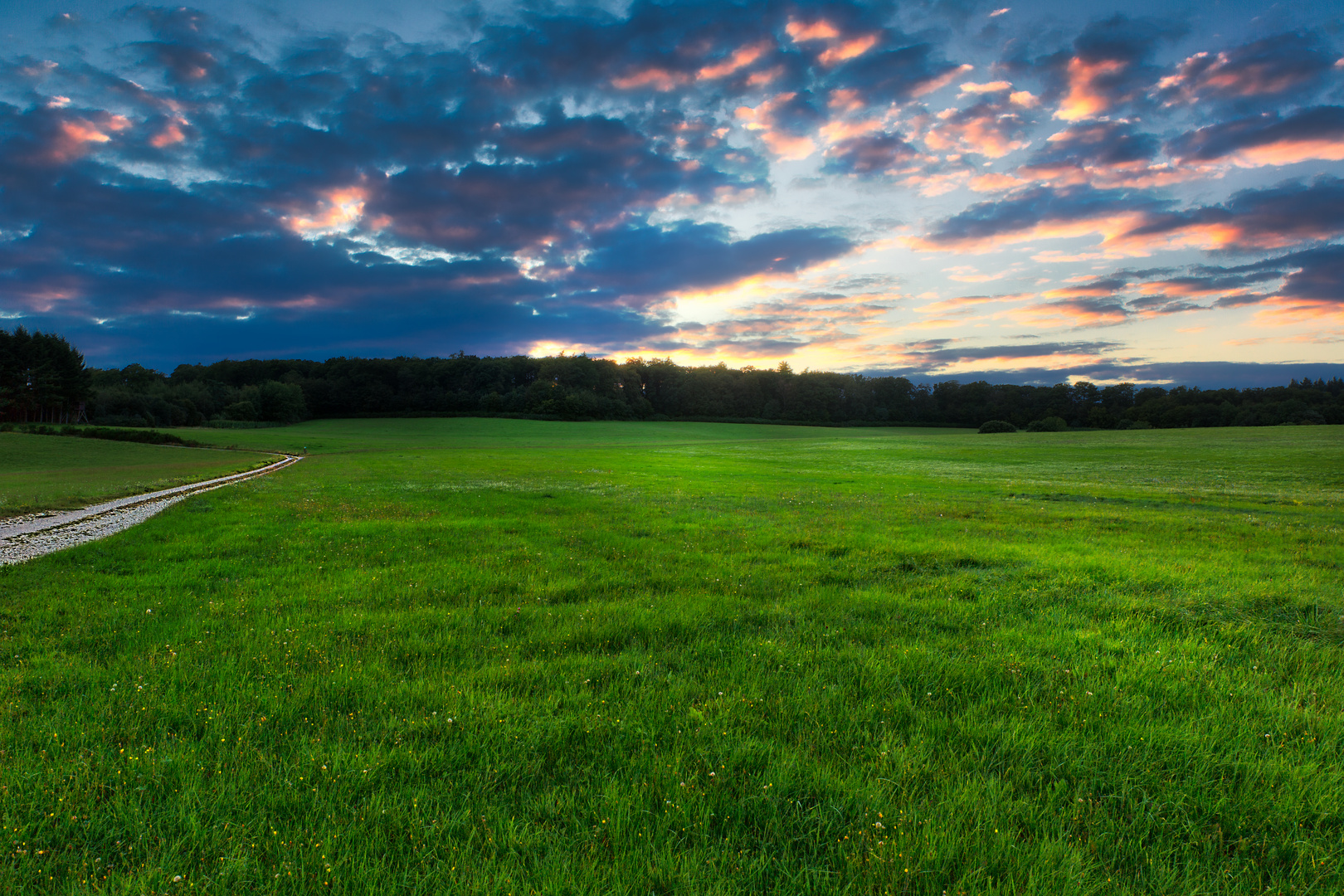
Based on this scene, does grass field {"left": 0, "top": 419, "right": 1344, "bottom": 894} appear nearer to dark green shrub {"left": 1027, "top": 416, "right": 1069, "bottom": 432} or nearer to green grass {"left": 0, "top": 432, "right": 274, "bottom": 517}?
green grass {"left": 0, "top": 432, "right": 274, "bottom": 517}

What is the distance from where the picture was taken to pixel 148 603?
7336 millimetres

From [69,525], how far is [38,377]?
10107 cm

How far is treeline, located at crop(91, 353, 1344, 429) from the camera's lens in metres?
117

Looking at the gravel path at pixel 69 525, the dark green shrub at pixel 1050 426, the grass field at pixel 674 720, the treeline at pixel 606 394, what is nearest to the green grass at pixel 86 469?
the gravel path at pixel 69 525

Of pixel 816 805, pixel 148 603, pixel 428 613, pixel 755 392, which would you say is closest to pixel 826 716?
pixel 816 805

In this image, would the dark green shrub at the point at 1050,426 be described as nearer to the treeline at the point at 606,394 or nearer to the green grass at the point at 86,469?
the treeline at the point at 606,394

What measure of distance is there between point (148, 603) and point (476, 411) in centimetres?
12866

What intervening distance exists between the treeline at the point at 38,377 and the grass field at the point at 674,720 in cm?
10528

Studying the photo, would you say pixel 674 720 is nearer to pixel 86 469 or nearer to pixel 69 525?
pixel 69 525

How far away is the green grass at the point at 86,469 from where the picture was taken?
19.9m

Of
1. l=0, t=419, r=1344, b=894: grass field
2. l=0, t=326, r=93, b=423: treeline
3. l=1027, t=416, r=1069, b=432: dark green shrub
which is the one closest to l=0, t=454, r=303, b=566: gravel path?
l=0, t=419, r=1344, b=894: grass field

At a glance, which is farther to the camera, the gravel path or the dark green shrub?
the dark green shrub

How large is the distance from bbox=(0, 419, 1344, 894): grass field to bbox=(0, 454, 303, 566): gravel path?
140 centimetres

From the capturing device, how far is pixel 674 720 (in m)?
4.46
